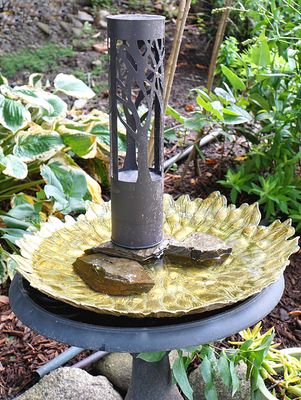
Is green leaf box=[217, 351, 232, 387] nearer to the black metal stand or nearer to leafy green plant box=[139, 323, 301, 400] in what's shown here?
leafy green plant box=[139, 323, 301, 400]

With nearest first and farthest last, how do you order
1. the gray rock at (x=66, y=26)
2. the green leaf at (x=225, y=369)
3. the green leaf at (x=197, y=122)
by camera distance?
the green leaf at (x=225, y=369) → the green leaf at (x=197, y=122) → the gray rock at (x=66, y=26)

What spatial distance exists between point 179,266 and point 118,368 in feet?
2.96

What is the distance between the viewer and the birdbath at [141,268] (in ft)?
4.72

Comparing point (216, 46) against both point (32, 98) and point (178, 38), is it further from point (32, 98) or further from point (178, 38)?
point (32, 98)

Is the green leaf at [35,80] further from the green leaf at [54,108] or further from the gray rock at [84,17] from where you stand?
the gray rock at [84,17]

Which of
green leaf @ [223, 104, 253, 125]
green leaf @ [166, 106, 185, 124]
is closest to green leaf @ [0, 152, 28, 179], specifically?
green leaf @ [166, 106, 185, 124]

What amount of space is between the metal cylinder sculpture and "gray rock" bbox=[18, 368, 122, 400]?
2.42 feet

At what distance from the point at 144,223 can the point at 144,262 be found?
0.10 m

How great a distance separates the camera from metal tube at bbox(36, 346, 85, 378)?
2410mm

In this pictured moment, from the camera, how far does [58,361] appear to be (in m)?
2.45

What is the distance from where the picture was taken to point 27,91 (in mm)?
3227

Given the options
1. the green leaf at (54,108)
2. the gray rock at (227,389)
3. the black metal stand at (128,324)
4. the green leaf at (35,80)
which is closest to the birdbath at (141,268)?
the black metal stand at (128,324)

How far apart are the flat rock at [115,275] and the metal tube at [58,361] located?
0.94m

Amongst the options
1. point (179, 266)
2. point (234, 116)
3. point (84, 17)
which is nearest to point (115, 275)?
point (179, 266)
